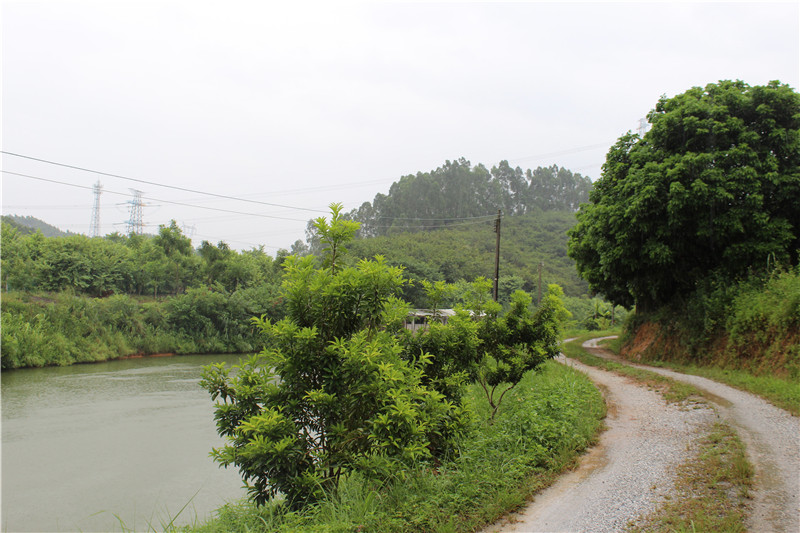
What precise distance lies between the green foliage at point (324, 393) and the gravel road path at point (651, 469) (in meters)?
1.27

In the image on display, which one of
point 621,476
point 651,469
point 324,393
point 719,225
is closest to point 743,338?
point 719,225

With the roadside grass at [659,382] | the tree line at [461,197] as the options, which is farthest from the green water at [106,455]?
the tree line at [461,197]

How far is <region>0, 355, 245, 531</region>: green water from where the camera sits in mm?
8828

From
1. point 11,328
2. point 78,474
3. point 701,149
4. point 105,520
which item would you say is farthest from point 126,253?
point 701,149

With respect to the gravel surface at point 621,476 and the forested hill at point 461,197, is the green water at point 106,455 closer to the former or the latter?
the gravel surface at point 621,476

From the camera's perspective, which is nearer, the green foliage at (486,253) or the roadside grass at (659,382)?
the roadside grass at (659,382)

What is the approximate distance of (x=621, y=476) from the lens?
5242mm

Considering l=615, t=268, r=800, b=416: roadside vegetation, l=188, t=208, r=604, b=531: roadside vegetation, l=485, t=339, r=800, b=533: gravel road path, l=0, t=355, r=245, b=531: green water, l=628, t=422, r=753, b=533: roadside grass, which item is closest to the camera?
l=628, t=422, r=753, b=533: roadside grass

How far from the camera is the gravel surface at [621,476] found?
4.26 metres

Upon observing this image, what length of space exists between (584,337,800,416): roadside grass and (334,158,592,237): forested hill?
65.5 meters

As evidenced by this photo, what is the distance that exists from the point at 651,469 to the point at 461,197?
269ft

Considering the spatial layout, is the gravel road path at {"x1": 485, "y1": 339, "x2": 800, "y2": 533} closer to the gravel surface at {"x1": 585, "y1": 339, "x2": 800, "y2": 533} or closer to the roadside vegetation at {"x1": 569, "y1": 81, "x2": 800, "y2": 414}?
the gravel surface at {"x1": 585, "y1": 339, "x2": 800, "y2": 533}

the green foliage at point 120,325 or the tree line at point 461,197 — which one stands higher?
the tree line at point 461,197

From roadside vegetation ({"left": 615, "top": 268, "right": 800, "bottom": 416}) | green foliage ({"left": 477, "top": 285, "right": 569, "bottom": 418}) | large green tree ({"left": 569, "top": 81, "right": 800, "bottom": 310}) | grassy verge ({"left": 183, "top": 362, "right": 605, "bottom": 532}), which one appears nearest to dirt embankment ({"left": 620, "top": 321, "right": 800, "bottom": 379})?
roadside vegetation ({"left": 615, "top": 268, "right": 800, "bottom": 416})
